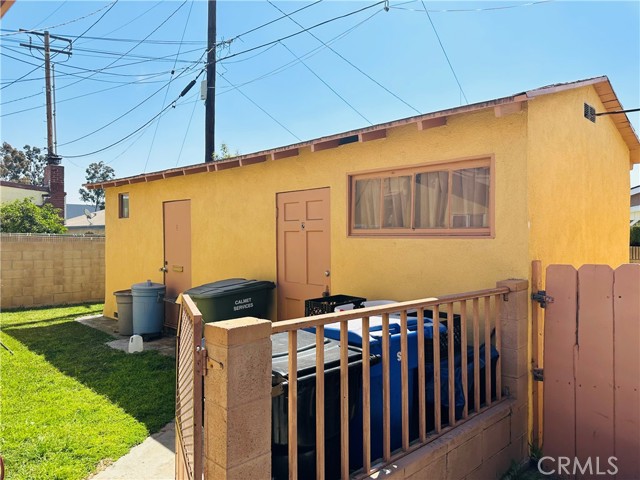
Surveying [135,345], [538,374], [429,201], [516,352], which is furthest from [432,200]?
[135,345]

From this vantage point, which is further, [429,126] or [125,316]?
[125,316]

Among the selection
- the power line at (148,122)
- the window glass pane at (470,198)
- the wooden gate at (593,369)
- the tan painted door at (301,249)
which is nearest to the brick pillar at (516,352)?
the wooden gate at (593,369)

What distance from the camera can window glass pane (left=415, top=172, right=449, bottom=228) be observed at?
4.30 metres

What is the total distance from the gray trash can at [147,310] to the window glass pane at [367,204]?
4.60 metres

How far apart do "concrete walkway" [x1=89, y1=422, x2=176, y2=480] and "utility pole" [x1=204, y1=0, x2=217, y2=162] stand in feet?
26.1

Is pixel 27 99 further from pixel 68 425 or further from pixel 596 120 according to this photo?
pixel 596 120

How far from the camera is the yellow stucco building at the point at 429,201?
380 cm

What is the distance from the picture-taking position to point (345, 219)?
202 inches

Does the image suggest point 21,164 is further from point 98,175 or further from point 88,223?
point 88,223

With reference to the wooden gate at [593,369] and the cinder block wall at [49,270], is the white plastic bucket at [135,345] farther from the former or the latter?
the cinder block wall at [49,270]

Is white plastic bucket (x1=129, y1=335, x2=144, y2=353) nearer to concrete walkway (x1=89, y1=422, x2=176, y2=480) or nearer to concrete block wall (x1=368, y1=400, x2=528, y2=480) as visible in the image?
concrete walkway (x1=89, y1=422, x2=176, y2=480)

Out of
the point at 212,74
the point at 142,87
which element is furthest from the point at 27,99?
the point at 212,74

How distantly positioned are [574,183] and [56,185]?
2104cm

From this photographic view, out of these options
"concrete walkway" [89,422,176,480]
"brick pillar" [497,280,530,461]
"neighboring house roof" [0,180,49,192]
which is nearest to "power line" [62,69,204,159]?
"neighboring house roof" [0,180,49,192]
